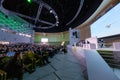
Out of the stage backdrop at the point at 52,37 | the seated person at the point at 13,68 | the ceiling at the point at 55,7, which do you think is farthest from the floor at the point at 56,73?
the stage backdrop at the point at 52,37

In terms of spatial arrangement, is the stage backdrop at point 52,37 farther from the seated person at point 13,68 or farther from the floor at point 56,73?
the seated person at point 13,68

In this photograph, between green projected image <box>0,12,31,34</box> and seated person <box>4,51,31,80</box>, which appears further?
green projected image <box>0,12,31,34</box>

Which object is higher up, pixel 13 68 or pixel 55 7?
pixel 55 7

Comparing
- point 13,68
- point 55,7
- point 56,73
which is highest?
point 55,7

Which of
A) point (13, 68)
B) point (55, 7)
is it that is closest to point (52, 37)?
point (55, 7)

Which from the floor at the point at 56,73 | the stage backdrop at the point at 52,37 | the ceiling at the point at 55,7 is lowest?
the floor at the point at 56,73

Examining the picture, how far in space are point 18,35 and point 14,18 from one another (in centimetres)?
333

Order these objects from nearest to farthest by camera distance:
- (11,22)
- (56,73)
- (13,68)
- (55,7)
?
(13,68), (56,73), (55,7), (11,22)

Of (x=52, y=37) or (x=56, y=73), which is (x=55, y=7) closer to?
(x=56, y=73)

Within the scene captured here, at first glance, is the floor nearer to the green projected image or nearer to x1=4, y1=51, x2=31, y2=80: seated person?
x1=4, y1=51, x2=31, y2=80: seated person

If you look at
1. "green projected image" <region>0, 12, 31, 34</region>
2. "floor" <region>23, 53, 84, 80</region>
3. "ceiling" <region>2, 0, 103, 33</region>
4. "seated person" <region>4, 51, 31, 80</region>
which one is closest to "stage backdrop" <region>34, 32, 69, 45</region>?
"green projected image" <region>0, 12, 31, 34</region>

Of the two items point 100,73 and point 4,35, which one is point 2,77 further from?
point 4,35

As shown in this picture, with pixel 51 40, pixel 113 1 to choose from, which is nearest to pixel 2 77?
pixel 113 1

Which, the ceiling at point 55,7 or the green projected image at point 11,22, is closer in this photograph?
the ceiling at point 55,7
